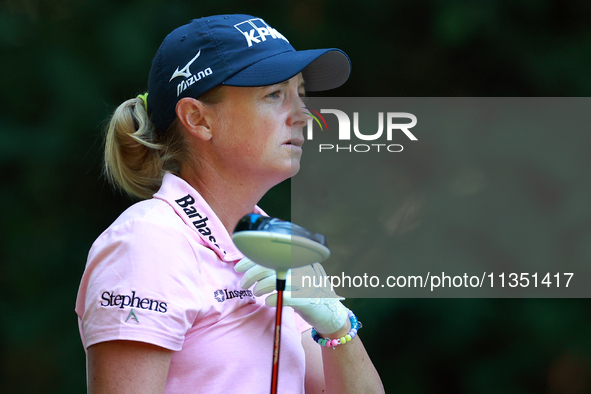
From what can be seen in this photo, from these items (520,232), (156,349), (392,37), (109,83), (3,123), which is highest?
(392,37)

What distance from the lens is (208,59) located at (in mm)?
1185

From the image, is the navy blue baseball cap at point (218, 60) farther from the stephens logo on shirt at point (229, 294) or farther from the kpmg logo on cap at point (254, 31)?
the stephens logo on shirt at point (229, 294)

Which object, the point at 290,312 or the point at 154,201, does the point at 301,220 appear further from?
the point at 154,201

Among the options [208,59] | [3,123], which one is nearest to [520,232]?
[208,59]

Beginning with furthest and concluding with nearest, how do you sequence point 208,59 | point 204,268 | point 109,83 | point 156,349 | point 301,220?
point 109,83
point 301,220
point 208,59
point 204,268
point 156,349

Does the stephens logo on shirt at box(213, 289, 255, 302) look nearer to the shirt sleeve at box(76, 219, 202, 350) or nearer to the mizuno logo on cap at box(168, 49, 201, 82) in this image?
the shirt sleeve at box(76, 219, 202, 350)

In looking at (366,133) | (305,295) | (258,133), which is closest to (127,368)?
(305,295)

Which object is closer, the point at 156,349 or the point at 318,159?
the point at 156,349

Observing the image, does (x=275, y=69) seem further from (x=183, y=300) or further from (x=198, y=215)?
(x=183, y=300)

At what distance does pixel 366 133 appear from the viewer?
1688 millimetres

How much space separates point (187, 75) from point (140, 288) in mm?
428

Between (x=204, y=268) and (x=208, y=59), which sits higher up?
(x=208, y=59)

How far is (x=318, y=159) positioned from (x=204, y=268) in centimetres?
74

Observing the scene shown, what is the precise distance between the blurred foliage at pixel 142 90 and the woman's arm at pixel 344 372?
0.73 meters
